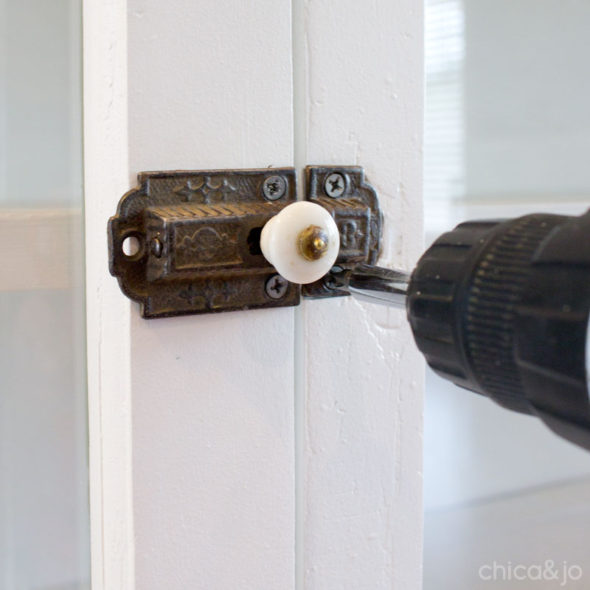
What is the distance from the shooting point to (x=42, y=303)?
13.2 inches

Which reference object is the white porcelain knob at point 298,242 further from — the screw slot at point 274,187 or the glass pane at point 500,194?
the glass pane at point 500,194

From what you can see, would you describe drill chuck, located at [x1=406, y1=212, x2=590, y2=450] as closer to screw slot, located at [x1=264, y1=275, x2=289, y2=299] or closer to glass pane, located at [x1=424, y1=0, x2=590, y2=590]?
screw slot, located at [x1=264, y1=275, x2=289, y2=299]

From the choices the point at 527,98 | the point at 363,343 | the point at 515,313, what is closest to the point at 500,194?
the point at 527,98

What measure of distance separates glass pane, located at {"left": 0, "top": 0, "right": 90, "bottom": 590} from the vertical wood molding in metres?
0.07

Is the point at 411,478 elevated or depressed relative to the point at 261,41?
depressed

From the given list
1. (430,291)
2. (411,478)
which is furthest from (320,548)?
(430,291)

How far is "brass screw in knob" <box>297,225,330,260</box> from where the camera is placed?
28cm

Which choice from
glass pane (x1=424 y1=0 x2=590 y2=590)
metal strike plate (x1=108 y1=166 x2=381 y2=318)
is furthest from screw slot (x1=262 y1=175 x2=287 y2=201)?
glass pane (x1=424 y1=0 x2=590 y2=590)

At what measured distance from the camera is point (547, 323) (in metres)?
0.18

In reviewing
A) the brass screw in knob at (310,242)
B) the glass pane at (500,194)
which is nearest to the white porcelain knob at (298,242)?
the brass screw in knob at (310,242)

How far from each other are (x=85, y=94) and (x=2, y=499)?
0.17 m

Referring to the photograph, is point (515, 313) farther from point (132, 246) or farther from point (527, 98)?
point (527, 98)

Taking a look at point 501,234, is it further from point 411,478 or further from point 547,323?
point 411,478

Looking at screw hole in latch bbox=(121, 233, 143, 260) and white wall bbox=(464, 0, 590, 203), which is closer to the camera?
screw hole in latch bbox=(121, 233, 143, 260)
